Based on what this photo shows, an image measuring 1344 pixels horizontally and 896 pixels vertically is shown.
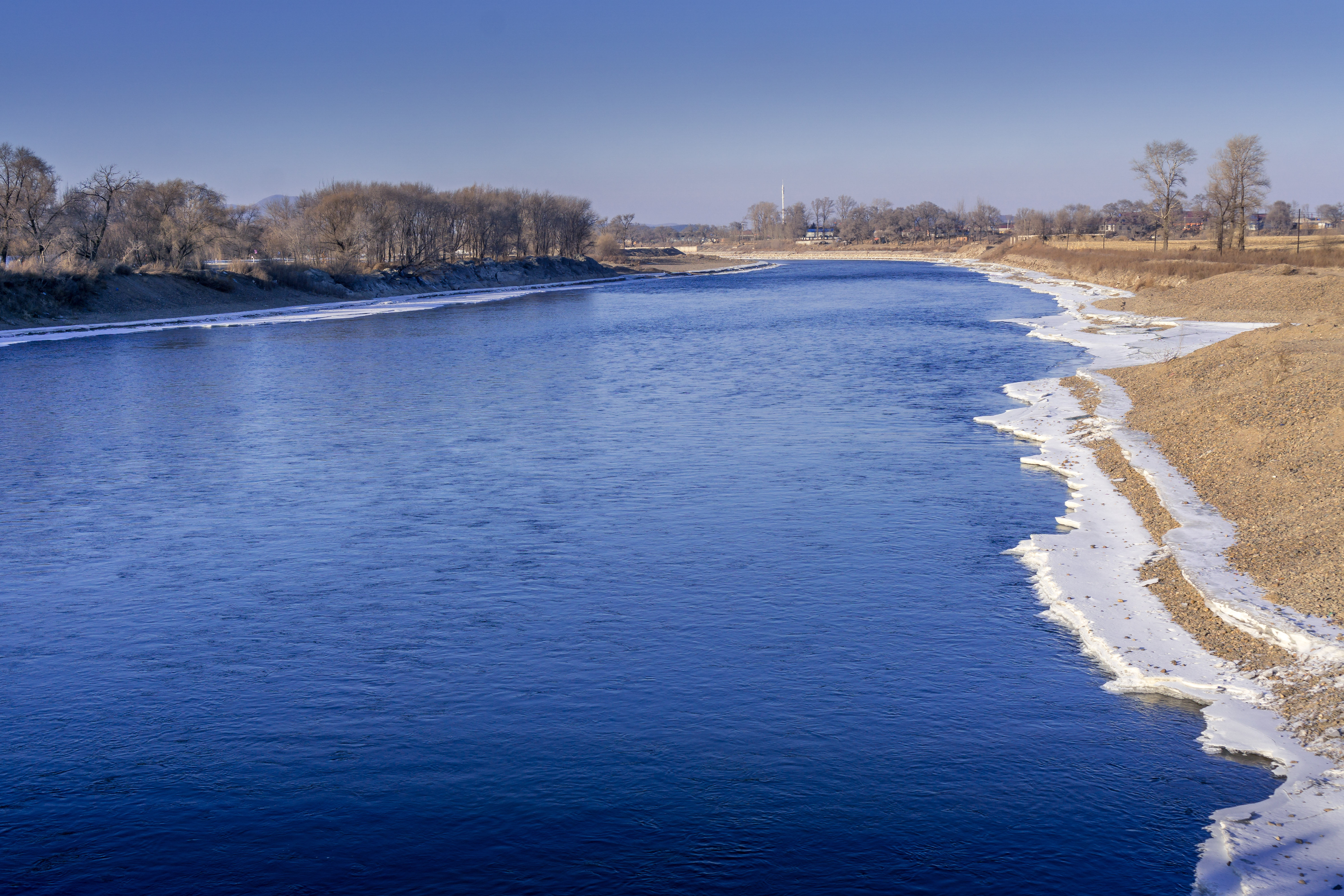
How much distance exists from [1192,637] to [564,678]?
5.47 meters

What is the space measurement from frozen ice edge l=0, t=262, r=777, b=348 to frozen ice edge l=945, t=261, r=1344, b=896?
3830cm

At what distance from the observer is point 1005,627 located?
387 inches

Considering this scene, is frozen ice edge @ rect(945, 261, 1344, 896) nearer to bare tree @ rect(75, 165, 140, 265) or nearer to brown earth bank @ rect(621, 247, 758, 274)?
bare tree @ rect(75, 165, 140, 265)

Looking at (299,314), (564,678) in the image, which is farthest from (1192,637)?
(299,314)

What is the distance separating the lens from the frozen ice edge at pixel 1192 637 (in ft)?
20.2

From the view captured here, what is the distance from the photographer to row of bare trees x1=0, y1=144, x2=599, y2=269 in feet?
173

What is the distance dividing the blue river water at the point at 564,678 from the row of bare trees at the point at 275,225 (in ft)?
132

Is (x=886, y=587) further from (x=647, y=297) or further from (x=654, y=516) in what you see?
(x=647, y=297)

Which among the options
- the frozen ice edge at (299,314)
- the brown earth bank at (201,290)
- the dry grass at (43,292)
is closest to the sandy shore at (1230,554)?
the frozen ice edge at (299,314)

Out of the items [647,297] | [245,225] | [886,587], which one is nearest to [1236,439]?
[886,587]

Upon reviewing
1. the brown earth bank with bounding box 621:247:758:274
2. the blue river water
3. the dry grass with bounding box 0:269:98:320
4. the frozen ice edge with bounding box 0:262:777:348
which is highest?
the brown earth bank with bounding box 621:247:758:274

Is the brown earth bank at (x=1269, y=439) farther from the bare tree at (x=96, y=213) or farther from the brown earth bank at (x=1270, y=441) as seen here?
the bare tree at (x=96, y=213)

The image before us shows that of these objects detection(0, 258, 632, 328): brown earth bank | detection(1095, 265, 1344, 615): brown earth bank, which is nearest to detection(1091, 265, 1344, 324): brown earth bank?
detection(1095, 265, 1344, 615): brown earth bank

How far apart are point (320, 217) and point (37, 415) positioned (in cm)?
5674
